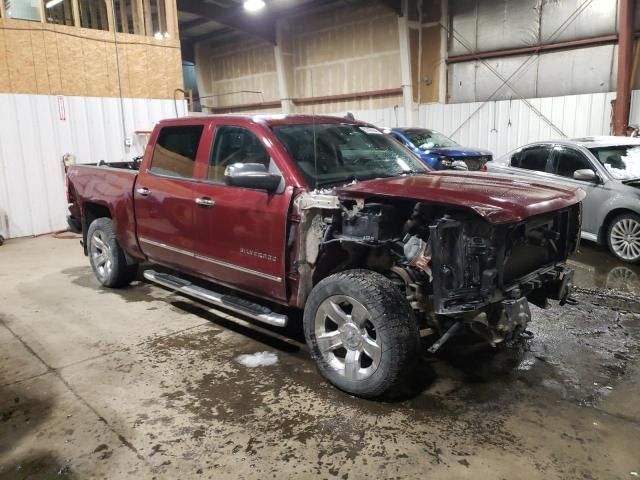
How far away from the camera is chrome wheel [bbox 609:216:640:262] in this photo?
6250mm

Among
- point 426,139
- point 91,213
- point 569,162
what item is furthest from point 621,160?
point 91,213

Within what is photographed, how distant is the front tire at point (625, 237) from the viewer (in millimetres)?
6250

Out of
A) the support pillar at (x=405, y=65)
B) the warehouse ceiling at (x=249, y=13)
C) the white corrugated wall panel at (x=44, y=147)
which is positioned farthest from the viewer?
the warehouse ceiling at (x=249, y=13)

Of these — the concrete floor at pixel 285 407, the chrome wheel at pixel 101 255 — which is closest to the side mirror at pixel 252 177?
the concrete floor at pixel 285 407

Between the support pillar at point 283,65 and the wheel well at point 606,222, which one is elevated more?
the support pillar at point 283,65

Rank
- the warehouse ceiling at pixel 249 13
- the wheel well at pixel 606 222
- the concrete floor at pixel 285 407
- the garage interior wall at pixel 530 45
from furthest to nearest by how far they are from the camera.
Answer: the warehouse ceiling at pixel 249 13, the garage interior wall at pixel 530 45, the wheel well at pixel 606 222, the concrete floor at pixel 285 407

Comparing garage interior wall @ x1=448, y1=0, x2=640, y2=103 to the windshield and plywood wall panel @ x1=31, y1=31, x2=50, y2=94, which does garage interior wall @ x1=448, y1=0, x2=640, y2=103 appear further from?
plywood wall panel @ x1=31, y1=31, x2=50, y2=94

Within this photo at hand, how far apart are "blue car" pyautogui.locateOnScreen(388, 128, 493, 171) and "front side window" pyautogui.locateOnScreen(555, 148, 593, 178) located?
2282 mm

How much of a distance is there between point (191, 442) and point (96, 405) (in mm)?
827

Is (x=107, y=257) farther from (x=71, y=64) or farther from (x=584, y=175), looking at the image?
(x=584, y=175)

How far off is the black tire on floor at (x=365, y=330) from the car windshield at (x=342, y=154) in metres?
0.78

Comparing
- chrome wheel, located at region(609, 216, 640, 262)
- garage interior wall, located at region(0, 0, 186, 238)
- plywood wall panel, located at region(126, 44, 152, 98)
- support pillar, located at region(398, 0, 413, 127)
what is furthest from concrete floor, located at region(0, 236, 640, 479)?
support pillar, located at region(398, 0, 413, 127)

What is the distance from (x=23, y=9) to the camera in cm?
840

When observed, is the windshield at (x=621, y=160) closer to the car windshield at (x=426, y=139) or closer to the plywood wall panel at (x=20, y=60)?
the car windshield at (x=426, y=139)
